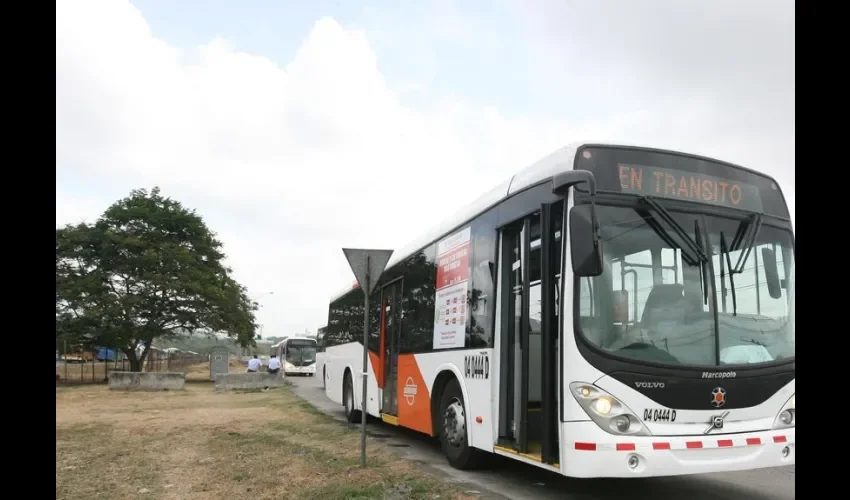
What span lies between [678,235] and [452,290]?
3.41 metres

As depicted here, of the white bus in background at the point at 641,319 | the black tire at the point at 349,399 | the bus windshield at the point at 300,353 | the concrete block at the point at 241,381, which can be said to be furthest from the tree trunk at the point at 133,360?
the white bus in background at the point at 641,319

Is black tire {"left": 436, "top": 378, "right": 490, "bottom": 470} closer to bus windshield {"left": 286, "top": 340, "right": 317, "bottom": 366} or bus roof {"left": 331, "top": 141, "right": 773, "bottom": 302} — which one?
bus roof {"left": 331, "top": 141, "right": 773, "bottom": 302}

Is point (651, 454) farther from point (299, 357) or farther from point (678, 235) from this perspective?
point (299, 357)

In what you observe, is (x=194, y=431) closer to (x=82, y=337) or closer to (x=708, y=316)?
(x=708, y=316)

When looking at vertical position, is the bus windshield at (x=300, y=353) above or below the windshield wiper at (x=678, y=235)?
below

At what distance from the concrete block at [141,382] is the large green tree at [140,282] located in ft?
23.8

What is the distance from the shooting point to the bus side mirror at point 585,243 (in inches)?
209

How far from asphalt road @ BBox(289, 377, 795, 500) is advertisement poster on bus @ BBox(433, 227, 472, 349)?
5.20 ft

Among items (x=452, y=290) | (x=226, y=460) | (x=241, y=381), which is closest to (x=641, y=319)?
(x=452, y=290)

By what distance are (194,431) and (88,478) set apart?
4627 millimetres

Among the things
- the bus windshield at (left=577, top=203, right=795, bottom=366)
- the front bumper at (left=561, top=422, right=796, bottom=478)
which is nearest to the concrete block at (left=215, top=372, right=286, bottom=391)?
the front bumper at (left=561, top=422, right=796, bottom=478)

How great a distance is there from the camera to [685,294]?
18.9ft

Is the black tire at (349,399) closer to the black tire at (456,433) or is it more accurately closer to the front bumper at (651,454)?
the black tire at (456,433)
